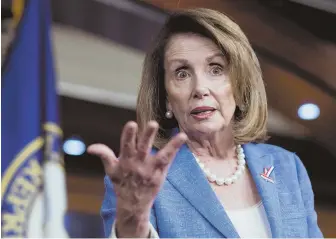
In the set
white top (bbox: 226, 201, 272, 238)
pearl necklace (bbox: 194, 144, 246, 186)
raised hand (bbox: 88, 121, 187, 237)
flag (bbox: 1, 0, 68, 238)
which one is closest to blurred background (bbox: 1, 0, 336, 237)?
flag (bbox: 1, 0, 68, 238)

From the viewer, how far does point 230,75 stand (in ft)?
→ 5.41

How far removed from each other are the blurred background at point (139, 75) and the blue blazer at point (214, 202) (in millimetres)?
216

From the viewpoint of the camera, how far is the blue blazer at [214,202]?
1477 millimetres

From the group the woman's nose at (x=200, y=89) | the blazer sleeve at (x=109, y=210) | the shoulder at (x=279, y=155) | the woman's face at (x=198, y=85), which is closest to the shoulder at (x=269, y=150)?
the shoulder at (x=279, y=155)

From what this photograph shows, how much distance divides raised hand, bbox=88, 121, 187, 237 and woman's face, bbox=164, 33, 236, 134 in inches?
16.8

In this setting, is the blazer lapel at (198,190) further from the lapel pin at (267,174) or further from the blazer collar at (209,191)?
the lapel pin at (267,174)

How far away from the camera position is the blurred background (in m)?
1.83

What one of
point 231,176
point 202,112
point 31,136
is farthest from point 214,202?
point 31,136

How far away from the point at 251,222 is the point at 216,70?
0.43 m

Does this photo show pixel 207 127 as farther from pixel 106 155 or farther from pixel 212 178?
pixel 106 155

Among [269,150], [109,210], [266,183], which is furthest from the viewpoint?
[269,150]

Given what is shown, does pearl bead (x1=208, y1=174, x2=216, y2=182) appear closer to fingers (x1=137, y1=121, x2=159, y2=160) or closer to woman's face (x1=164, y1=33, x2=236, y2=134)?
woman's face (x1=164, y1=33, x2=236, y2=134)

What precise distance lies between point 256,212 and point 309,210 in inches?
6.5

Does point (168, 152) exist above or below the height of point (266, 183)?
above
